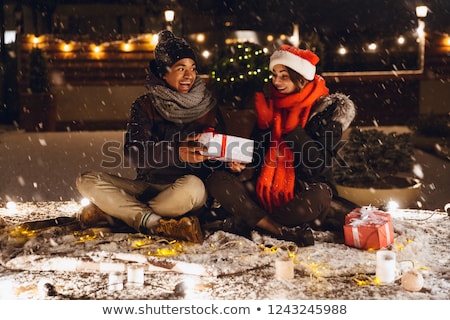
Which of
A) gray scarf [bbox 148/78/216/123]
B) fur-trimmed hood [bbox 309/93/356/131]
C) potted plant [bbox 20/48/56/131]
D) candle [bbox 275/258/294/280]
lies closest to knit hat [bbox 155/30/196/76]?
gray scarf [bbox 148/78/216/123]

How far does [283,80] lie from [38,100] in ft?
25.3

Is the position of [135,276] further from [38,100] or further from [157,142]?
[38,100]

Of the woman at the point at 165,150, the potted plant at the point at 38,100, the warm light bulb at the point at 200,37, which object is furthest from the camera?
the warm light bulb at the point at 200,37

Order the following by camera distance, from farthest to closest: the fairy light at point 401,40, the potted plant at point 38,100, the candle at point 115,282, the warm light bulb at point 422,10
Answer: the fairy light at point 401,40 → the warm light bulb at point 422,10 → the potted plant at point 38,100 → the candle at point 115,282

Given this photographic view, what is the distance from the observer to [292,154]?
12.7 feet

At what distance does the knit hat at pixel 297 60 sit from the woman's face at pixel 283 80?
1.6 inches

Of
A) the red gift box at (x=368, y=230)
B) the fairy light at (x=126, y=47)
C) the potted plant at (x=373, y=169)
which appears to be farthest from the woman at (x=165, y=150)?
the fairy light at (x=126, y=47)

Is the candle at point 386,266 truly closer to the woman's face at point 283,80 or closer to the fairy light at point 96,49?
the woman's face at point 283,80

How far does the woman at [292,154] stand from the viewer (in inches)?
148

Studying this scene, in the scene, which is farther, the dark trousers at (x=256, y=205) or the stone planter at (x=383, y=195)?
the stone planter at (x=383, y=195)

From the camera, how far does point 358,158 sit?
218 inches

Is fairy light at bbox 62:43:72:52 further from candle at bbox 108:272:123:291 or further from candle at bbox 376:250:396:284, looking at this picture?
candle at bbox 376:250:396:284

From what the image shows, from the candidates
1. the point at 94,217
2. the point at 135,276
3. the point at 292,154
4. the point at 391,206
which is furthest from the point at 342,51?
the point at 135,276

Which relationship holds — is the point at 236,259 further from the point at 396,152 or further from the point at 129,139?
the point at 396,152
